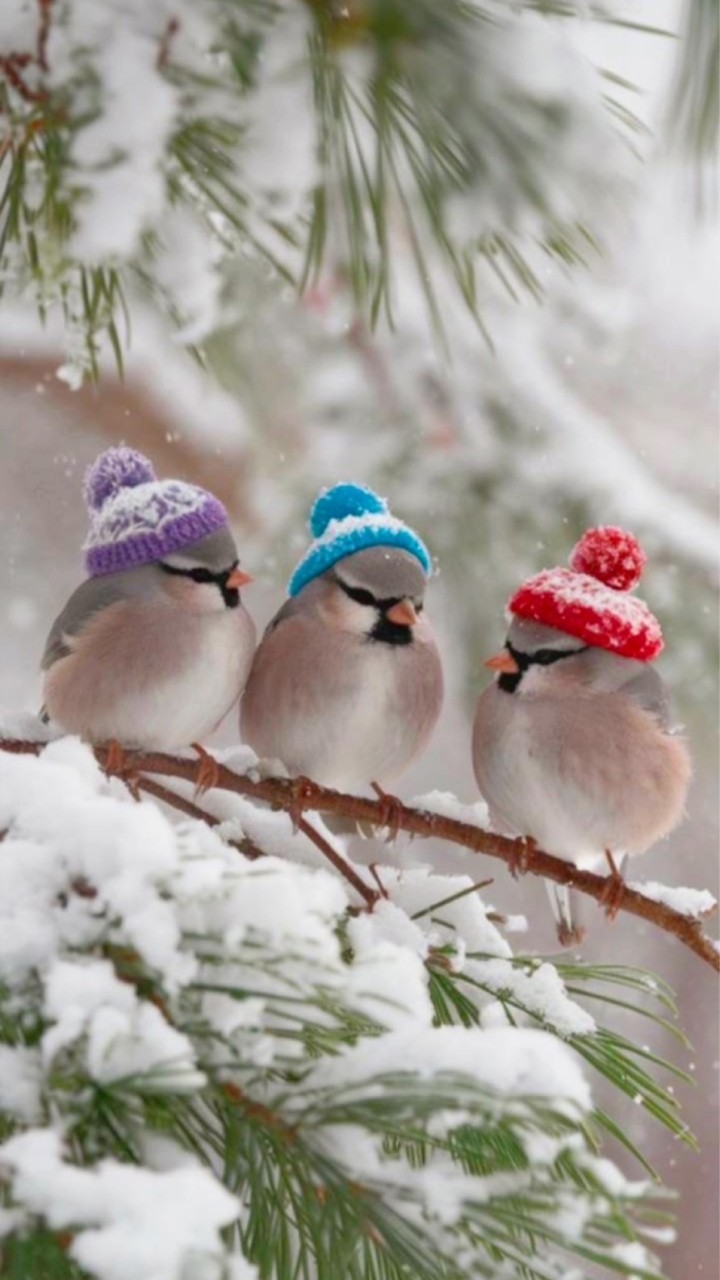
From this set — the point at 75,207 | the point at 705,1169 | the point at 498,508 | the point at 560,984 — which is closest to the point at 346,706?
the point at 560,984

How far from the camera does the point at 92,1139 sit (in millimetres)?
495

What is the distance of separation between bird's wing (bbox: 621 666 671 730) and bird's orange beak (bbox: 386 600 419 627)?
0.18 metres

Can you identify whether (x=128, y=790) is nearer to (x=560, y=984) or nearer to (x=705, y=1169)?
(x=560, y=984)

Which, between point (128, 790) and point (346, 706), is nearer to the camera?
point (128, 790)

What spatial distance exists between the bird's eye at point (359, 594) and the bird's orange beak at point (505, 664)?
0.10 metres

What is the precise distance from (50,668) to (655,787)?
42cm

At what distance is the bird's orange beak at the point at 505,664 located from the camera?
1.08m

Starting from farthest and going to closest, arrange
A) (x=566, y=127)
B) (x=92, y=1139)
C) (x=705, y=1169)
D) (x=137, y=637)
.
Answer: (x=705, y=1169) < (x=137, y=637) < (x=566, y=127) < (x=92, y=1139)

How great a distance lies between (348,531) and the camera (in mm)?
1045

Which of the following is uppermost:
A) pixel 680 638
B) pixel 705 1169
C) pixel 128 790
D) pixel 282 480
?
pixel 282 480

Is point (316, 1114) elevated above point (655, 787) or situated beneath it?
situated beneath

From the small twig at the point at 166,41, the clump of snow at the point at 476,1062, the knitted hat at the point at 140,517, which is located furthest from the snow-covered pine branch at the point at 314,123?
the clump of snow at the point at 476,1062

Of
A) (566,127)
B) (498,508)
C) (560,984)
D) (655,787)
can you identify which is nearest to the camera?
(566,127)

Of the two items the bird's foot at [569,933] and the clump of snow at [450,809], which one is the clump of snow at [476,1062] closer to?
the clump of snow at [450,809]
